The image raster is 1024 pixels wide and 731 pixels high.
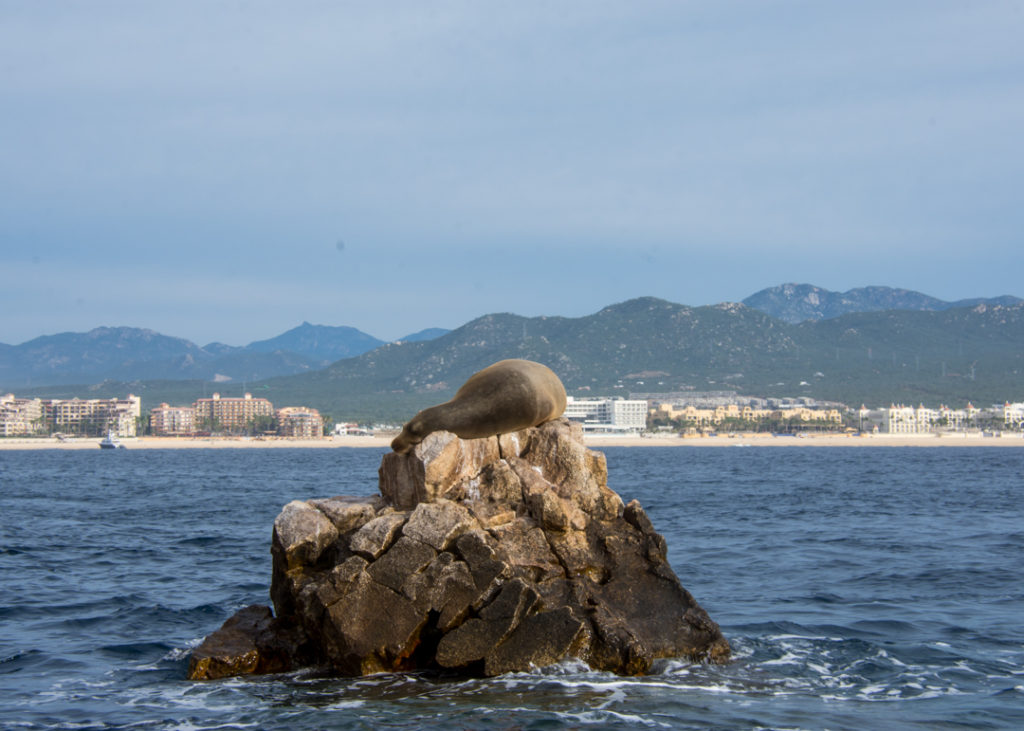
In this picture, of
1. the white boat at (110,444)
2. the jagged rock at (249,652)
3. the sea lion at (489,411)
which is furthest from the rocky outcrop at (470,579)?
the white boat at (110,444)

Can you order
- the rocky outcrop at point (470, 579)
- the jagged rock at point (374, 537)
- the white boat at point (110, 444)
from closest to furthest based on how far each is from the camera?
the rocky outcrop at point (470, 579) → the jagged rock at point (374, 537) → the white boat at point (110, 444)

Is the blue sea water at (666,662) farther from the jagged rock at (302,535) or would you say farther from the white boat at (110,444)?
the white boat at (110,444)

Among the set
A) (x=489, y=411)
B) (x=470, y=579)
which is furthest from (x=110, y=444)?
(x=470, y=579)

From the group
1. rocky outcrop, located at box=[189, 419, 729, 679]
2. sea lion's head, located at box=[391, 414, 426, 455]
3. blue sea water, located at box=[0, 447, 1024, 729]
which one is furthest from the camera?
sea lion's head, located at box=[391, 414, 426, 455]

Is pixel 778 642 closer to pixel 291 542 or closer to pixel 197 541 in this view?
pixel 291 542

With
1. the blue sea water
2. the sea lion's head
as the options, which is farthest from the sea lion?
the blue sea water

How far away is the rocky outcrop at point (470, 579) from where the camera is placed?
16047mm

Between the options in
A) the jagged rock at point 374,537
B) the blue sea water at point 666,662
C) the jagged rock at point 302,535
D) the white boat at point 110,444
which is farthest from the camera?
the white boat at point 110,444

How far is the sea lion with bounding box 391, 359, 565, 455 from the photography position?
19438mm

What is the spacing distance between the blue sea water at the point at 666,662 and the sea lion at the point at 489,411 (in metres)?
4.88

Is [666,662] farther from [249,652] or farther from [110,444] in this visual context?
[110,444]

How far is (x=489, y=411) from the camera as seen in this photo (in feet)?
63.9

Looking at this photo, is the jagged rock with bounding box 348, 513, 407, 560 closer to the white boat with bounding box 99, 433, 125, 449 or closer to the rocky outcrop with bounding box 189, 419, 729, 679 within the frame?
the rocky outcrop with bounding box 189, 419, 729, 679

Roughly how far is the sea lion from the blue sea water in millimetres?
4883
